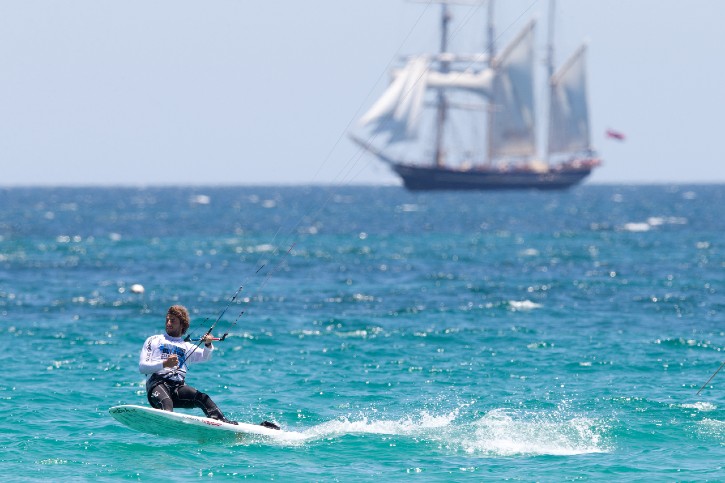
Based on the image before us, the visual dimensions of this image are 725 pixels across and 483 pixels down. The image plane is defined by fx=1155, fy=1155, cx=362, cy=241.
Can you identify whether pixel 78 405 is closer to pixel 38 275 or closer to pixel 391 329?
pixel 391 329

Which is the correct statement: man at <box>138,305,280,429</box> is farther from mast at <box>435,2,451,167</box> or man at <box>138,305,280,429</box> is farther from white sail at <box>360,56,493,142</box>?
mast at <box>435,2,451,167</box>

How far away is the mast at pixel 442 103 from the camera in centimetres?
18675

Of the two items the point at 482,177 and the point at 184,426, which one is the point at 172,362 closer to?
the point at 184,426

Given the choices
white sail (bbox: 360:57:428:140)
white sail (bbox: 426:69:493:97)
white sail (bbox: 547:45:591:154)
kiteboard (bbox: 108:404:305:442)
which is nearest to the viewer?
kiteboard (bbox: 108:404:305:442)

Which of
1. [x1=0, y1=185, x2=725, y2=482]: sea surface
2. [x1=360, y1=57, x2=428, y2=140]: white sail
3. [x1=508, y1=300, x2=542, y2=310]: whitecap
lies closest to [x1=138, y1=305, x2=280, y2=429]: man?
[x1=0, y1=185, x2=725, y2=482]: sea surface

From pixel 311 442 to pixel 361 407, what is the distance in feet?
10.5

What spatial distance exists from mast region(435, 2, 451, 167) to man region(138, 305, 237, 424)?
17094 centimetres

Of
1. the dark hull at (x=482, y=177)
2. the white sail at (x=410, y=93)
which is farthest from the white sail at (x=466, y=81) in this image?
the dark hull at (x=482, y=177)

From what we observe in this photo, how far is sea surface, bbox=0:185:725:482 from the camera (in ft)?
58.5

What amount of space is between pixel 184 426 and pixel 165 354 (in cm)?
119

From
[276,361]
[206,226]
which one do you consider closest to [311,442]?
[276,361]

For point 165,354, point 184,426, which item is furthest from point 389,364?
point 165,354

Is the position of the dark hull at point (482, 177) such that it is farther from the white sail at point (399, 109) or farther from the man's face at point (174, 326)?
the man's face at point (174, 326)

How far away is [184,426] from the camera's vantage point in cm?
1770
